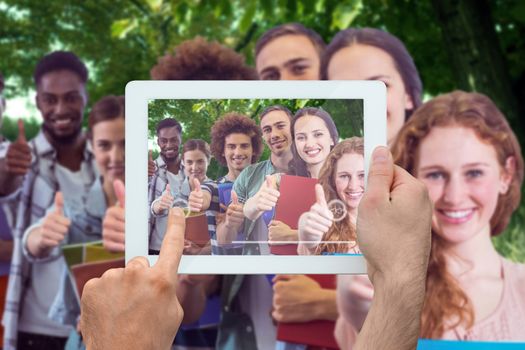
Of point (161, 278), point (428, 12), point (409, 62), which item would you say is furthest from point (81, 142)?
point (161, 278)

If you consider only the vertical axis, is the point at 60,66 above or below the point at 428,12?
below

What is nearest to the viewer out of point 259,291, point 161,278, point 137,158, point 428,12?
point 161,278

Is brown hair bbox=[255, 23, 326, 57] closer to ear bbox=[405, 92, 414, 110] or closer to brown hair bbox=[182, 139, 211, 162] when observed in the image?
ear bbox=[405, 92, 414, 110]

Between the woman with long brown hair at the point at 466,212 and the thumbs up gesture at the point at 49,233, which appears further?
the thumbs up gesture at the point at 49,233

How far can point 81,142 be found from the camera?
299 centimetres

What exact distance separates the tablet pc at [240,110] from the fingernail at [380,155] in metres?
0.05

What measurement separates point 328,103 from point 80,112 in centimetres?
192

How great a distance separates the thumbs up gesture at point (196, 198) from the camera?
4.27 feet

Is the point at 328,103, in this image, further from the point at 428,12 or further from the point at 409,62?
the point at 428,12

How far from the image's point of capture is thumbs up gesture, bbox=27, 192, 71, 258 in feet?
9.53

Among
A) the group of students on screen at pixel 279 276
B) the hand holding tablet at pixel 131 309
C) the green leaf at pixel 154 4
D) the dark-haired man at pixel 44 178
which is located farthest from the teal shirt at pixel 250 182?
the green leaf at pixel 154 4

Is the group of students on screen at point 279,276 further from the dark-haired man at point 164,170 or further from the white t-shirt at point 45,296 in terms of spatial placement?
the dark-haired man at point 164,170

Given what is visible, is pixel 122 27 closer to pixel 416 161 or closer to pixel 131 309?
pixel 416 161

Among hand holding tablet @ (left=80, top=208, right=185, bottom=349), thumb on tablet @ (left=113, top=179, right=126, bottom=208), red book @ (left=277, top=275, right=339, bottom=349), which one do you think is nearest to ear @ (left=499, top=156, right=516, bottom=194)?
red book @ (left=277, top=275, right=339, bottom=349)
